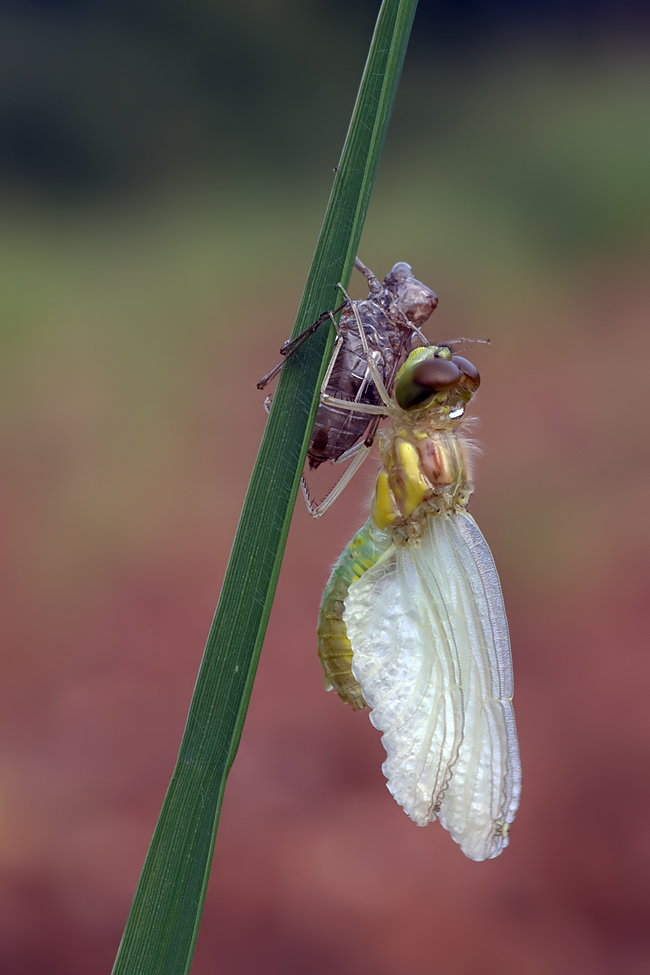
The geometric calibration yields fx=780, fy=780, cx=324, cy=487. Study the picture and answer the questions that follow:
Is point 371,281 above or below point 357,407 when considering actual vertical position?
above

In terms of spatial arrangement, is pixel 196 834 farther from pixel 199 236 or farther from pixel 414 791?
pixel 199 236

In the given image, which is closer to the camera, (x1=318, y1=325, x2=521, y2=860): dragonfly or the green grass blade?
the green grass blade

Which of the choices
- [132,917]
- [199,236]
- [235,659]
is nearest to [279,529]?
[235,659]

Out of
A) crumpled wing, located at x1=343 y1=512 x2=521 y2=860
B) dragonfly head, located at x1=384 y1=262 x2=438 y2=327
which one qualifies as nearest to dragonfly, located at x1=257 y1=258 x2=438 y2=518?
dragonfly head, located at x1=384 y1=262 x2=438 y2=327

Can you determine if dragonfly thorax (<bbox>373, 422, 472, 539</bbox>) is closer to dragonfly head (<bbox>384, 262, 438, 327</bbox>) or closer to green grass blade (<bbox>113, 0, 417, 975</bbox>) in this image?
dragonfly head (<bbox>384, 262, 438, 327</bbox>)

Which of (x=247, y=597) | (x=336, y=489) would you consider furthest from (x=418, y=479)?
(x=247, y=597)

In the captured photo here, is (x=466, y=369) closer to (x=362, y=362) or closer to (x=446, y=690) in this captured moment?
(x=362, y=362)

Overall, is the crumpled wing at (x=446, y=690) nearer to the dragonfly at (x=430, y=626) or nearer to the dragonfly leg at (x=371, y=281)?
the dragonfly at (x=430, y=626)
